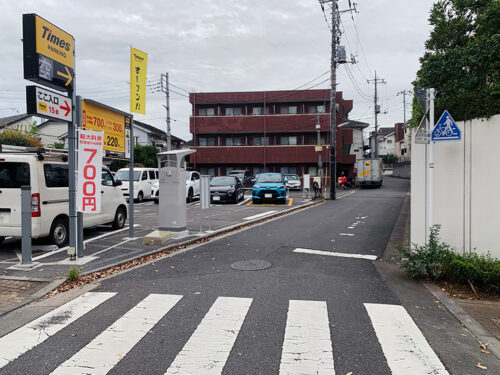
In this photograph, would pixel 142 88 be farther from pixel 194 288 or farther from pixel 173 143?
pixel 173 143

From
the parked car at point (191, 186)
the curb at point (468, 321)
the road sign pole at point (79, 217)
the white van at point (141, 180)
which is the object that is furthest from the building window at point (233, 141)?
the curb at point (468, 321)

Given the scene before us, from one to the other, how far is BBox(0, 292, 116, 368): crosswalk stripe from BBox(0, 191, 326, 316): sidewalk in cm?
62

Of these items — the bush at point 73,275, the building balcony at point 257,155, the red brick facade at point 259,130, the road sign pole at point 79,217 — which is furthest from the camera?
the red brick facade at point 259,130

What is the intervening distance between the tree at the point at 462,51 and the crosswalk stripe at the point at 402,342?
144 inches

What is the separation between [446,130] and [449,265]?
6.70ft

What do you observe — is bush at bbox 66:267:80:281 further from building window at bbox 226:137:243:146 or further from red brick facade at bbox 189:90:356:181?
building window at bbox 226:137:243:146

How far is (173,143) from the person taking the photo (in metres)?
52.6

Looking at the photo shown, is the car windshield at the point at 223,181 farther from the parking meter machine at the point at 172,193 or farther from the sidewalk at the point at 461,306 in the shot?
the sidewalk at the point at 461,306

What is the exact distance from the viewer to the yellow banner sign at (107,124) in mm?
7551

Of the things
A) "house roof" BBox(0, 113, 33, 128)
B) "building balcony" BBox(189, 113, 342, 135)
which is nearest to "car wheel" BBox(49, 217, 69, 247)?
"building balcony" BBox(189, 113, 342, 135)

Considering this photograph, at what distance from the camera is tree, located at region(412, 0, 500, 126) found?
779cm

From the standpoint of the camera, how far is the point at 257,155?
3825 centimetres

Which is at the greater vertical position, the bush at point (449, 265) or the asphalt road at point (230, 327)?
the bush at point (449, 265)

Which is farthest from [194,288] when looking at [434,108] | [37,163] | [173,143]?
[173,143]
